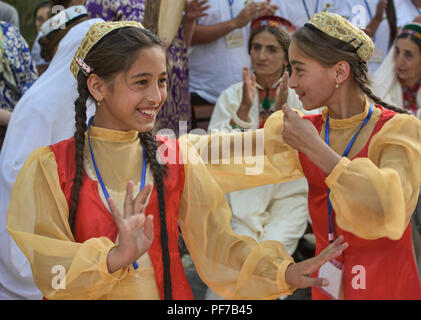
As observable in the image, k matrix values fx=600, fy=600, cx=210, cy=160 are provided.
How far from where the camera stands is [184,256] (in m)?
4.74

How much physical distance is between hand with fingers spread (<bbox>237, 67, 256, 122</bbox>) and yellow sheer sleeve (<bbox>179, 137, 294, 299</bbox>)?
4.05ft

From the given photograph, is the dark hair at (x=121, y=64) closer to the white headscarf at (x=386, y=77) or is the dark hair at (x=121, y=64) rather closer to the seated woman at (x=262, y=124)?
the seated woman at (x=262, y=124)

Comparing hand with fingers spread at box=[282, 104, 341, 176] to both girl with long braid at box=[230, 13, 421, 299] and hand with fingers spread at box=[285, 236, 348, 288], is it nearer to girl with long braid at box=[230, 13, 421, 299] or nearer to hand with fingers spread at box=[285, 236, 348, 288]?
girl with long braid at box=[230, 13, 421, 299]

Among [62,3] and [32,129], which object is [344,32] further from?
[62,3]

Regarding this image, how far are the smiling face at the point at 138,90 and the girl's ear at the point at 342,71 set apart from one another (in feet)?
2.35

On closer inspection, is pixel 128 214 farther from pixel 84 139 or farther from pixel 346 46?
pixel 346 46

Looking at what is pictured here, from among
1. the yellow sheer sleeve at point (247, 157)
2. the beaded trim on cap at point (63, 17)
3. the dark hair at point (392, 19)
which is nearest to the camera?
the yellow sheer sleeve at point (247, 157)

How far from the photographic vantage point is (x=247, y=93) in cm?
365

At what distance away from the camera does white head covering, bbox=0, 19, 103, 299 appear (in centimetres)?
353

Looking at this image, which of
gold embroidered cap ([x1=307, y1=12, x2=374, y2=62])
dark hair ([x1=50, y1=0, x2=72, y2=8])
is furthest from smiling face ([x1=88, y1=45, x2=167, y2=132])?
dark hair ([x1=50, y1=0, x2=72, y2=8])

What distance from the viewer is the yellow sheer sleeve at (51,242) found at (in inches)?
82.3

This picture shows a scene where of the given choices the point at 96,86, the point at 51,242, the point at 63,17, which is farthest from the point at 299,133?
the point at 63,17
